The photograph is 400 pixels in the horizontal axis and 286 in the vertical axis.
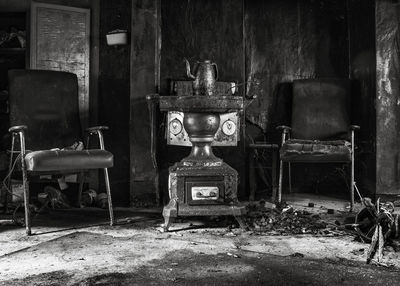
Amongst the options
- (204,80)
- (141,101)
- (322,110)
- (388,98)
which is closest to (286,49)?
(322,110)

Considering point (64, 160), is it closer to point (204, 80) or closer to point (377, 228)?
point (204, 80)

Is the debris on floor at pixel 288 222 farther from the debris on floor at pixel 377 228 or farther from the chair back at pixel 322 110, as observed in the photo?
the chair back at pixel 322 110

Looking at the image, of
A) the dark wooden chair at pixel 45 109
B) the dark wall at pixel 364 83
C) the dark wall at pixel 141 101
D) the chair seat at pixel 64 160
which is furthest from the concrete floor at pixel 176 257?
the dark wall at pixel 364 83

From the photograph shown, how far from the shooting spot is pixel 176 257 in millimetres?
2408

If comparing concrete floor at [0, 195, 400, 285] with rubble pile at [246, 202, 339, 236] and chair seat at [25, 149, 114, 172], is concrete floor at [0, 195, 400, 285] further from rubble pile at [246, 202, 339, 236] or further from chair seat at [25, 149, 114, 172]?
chair seat at [25, 149, 114, 172]

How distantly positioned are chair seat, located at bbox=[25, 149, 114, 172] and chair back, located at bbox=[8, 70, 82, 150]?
28.2 inches

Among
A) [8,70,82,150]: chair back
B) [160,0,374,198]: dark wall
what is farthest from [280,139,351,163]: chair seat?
[8,70,82,150]: chair back

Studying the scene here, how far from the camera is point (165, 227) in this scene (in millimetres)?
3129

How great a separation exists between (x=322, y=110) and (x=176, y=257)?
2611 millimetres

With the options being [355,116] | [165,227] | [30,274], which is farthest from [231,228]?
[355,116]

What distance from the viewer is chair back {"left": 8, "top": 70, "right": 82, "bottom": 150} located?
12.1 feet

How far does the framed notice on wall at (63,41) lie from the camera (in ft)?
14.1

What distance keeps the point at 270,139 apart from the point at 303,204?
0.90 metres

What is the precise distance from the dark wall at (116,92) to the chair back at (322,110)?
5.54 feet
